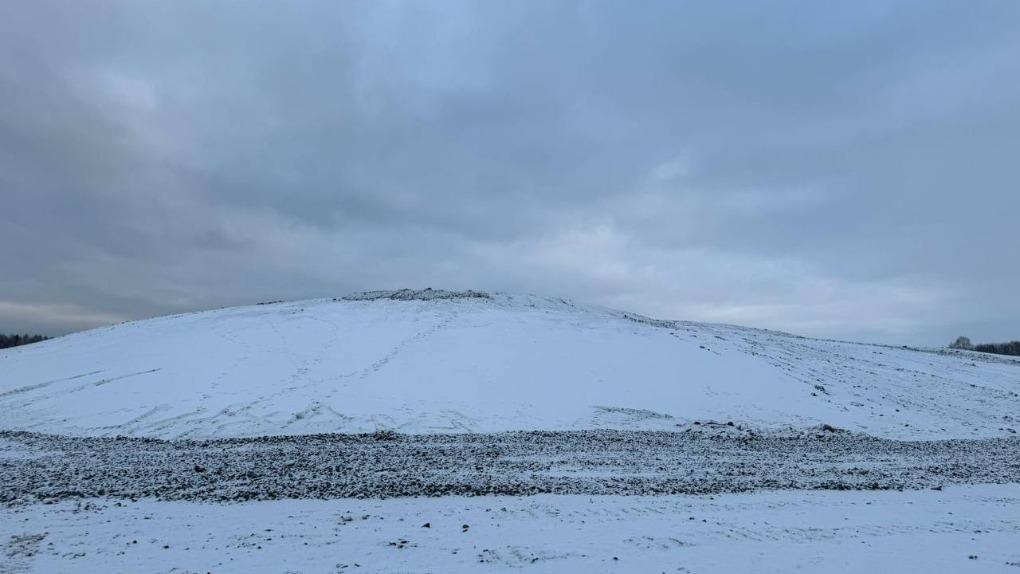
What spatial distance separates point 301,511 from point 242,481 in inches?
100

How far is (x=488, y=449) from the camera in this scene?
1366 centimetres

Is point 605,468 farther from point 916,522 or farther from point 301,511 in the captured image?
point 301,511

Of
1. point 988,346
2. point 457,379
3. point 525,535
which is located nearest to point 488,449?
point 525,535

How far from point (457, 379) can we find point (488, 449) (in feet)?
24.6

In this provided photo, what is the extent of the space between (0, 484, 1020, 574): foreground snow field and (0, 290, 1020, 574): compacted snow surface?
0.15ft

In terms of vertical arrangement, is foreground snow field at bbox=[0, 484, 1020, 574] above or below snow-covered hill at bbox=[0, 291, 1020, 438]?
below

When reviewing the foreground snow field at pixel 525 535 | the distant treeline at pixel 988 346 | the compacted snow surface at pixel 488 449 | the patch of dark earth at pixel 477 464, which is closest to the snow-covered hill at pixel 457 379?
the compacted snow surface at pixel 488 449

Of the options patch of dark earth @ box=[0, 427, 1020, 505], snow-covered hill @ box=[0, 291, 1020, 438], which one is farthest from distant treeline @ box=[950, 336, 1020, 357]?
patch of dark earth @ box=[0, 427, 1020, 505]

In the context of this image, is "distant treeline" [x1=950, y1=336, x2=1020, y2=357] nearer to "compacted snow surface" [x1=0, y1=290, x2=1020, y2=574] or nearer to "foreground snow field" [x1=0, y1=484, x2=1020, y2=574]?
"compacted snow surface" [x1=0, y1=290, x2=1020, y2=574]

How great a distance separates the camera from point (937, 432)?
1838 cm

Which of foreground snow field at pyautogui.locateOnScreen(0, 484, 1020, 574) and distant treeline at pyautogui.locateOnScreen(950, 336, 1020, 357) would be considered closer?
foreground snow field at pyautogui.locateOnScreen(0, 484, 1020, 574)

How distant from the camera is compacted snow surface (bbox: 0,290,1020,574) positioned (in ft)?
22.5

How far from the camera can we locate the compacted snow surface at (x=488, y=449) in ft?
22.5

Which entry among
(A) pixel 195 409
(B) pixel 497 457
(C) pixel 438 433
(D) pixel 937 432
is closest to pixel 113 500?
(B) pixel 497 457
